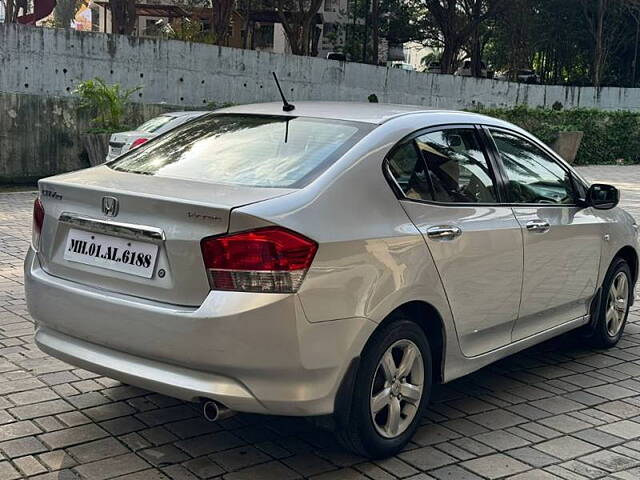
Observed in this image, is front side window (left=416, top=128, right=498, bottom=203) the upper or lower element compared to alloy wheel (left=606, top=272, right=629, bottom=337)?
upper

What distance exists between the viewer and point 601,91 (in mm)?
36656

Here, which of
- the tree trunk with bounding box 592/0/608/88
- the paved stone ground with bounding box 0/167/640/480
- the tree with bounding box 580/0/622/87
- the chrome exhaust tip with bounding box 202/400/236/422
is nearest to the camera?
the chrome exhaust tip with bounding box 202/400/236/422

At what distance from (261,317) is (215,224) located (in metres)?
0.42

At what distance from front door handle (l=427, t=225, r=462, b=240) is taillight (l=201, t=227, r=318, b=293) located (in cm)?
86

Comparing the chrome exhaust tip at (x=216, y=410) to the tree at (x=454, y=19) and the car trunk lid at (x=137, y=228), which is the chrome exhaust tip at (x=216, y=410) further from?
the tree at (x=454, y=19)

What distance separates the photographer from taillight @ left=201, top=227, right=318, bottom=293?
3.41 m

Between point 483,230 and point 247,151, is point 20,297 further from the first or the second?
point 483,230

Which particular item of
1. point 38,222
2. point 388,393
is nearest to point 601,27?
point 388,393

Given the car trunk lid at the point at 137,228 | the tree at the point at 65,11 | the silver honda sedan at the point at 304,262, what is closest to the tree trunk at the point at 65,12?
the tree at the point at 65,11

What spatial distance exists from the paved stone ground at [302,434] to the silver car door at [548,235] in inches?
17.6

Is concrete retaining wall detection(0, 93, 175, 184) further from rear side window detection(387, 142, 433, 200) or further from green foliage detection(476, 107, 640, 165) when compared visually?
rear side window detection(387, 142, 433, 200)

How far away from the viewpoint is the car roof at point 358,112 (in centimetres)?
442

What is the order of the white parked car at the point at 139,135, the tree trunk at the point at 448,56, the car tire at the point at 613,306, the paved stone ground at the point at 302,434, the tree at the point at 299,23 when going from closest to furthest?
the paved stone ground at the point at 302,434 → the car tire at the point at 613,306 → the white parked car at the point at 139,135 → the tree at the point at 299,23 → the tree trunk at the point at 448,56

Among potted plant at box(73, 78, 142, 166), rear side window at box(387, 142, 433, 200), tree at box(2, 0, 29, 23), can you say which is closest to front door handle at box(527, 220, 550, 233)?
rear side window at box(387, 142, 433, 200)
